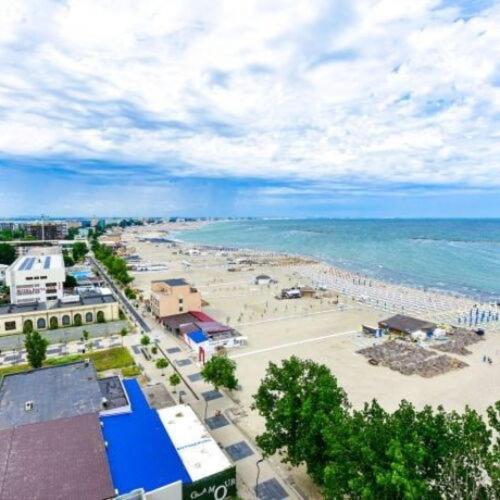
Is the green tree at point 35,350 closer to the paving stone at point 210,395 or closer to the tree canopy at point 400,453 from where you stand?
the paving stone at point 210,395

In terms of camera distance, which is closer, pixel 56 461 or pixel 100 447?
pixel 56 461

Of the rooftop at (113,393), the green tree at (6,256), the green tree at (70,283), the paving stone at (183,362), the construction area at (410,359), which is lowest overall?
the paving stone at (183,362)

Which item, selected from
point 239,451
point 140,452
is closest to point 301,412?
point 239,451

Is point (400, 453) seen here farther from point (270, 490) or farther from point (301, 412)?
point (270, 490)

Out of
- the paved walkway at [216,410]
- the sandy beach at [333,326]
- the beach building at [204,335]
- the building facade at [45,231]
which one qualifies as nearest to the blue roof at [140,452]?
the paved walkway at [216,410]

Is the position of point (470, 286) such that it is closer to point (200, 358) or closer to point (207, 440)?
point (200, 358)

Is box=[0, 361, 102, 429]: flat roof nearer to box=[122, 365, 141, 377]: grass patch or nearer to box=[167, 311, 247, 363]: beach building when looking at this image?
box=[122, 365, 141, 377]: grass patch

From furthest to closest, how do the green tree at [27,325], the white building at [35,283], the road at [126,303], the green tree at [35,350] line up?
the white building at [35,283] → the road at [126,303] → the green tree at [27,325] → the green tree at [35,350]
